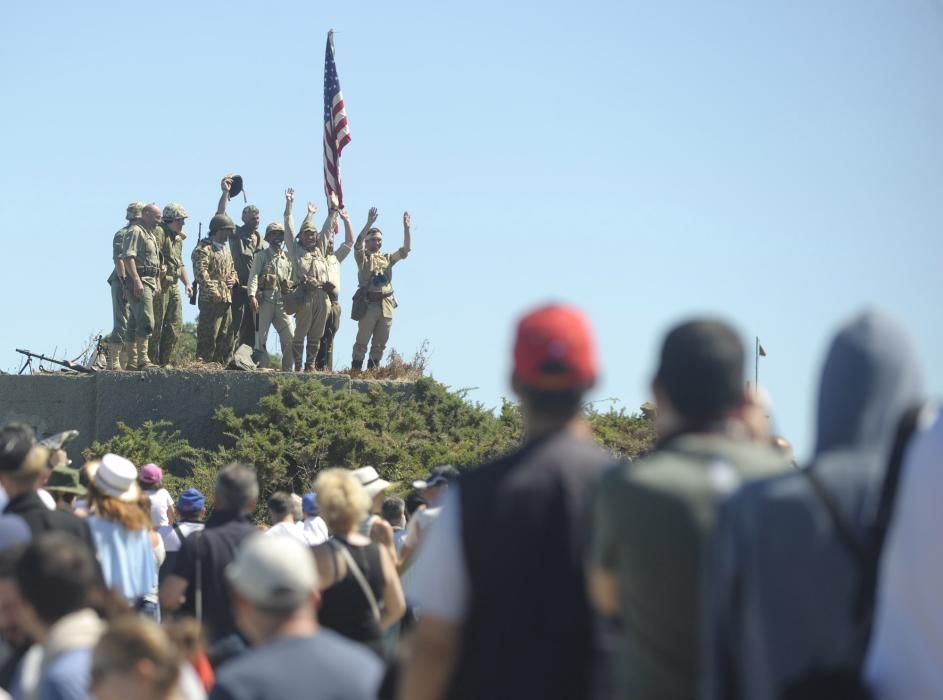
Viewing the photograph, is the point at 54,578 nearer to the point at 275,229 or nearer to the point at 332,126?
the point at 275,229

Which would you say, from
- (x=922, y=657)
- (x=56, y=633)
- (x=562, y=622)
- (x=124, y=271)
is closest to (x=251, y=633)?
(x=56, y=633)

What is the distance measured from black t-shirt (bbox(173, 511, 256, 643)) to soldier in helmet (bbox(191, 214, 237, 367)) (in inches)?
512

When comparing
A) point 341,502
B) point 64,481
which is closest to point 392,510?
point 64,481

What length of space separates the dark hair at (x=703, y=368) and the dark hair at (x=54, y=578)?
1931 millimetres

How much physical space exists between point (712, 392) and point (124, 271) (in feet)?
51.6

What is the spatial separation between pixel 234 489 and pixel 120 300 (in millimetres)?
12584

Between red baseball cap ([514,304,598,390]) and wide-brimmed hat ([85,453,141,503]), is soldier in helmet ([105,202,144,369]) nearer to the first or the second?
wide-brimmed hat ([85,453,141,503])

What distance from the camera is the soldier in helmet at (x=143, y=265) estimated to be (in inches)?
727

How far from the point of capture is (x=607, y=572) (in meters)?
3.46

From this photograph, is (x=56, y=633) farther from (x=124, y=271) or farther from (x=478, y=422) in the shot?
(x=478, y=422)

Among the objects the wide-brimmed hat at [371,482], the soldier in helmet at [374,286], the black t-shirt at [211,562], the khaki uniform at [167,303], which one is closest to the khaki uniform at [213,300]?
the khaki uniform at [167,303]

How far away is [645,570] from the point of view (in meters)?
3.38

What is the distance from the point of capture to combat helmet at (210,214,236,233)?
64.5ft

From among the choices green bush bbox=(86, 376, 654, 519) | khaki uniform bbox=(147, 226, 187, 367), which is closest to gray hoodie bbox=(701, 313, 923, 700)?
green bush bbox=(86, 376, 654, 519)
